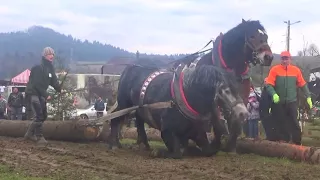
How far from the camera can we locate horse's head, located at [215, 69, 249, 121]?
8008 mm

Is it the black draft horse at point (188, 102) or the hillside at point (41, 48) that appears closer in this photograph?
the black draft horse at point (188, 102)

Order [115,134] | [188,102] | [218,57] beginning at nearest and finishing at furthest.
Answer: [188,102] < [218,57] < [115,134]

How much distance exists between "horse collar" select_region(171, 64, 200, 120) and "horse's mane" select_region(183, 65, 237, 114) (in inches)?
2.9

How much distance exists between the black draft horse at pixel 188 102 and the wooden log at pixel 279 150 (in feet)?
2.41

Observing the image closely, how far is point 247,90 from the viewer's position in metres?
9.30

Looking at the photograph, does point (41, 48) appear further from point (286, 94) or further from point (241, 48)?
point (241, 48)

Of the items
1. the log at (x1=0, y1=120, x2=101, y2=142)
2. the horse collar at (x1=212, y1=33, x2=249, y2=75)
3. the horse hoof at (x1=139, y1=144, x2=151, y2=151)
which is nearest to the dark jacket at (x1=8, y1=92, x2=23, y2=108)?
the log at (x1=0, y1=120, x2=101, y2=142)

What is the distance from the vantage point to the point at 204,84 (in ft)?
28.0

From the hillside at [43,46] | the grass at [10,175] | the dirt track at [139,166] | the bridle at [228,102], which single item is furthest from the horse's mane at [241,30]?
the hillside at [43,46]

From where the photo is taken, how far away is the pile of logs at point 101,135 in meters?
8.77

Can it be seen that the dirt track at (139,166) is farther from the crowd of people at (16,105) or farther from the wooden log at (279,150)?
the crowd of people at (16,105)

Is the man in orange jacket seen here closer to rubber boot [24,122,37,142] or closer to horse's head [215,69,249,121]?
horse's head [215,69,249,121]

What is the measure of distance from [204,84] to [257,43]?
127 cm

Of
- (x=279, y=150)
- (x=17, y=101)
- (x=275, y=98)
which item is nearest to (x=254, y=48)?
(x=275, y=98)
